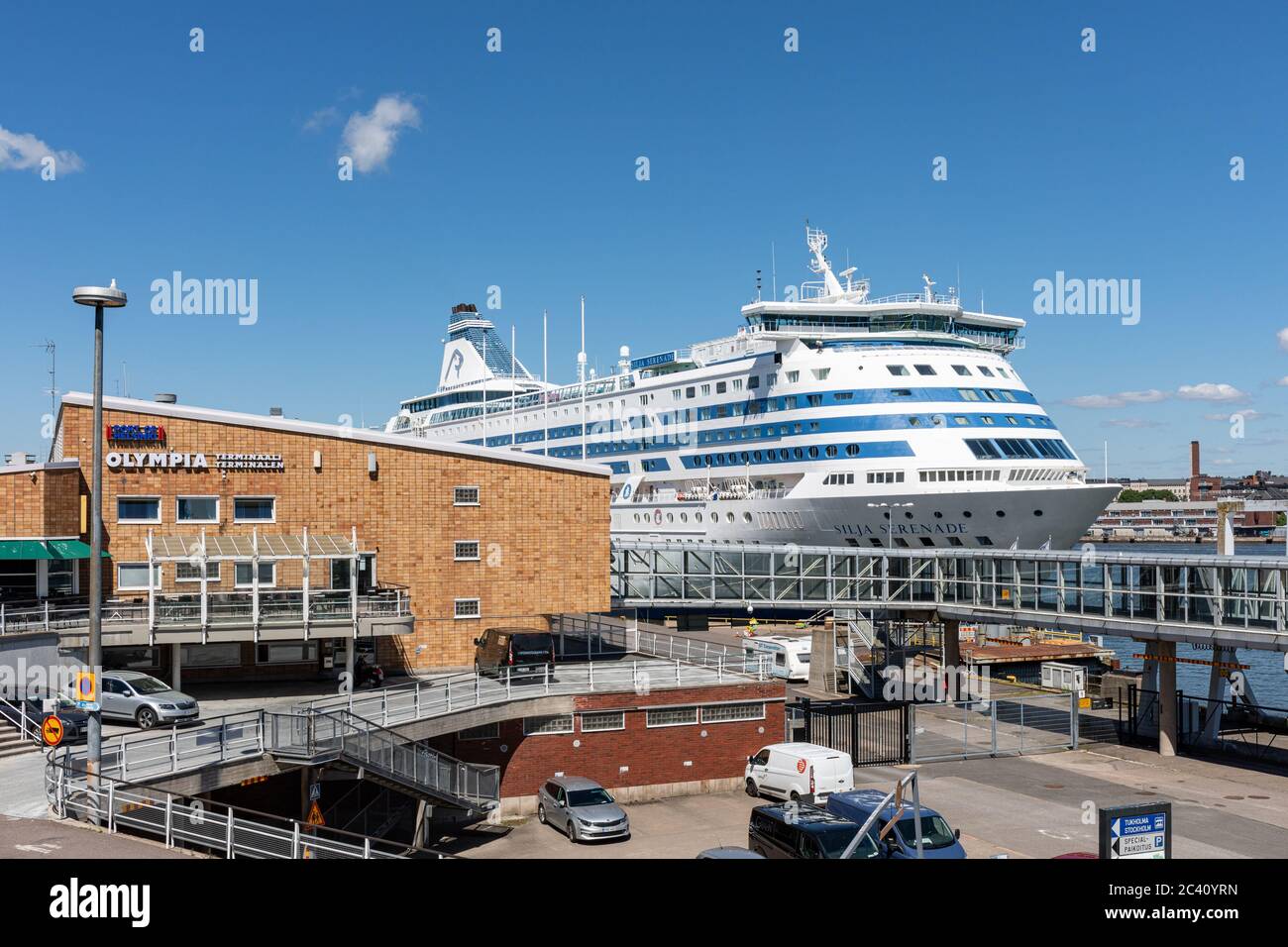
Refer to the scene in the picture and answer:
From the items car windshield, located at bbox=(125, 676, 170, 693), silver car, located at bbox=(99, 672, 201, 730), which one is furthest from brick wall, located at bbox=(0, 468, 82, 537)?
silver car, located at bbox=(99, 672, 201, 730)

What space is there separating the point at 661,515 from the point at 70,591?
45.5 meters

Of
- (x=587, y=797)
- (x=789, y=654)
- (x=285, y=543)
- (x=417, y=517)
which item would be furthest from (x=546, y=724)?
(x=789, y=654)

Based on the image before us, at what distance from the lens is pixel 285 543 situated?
97.7ft

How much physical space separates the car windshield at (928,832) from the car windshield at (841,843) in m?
1.13

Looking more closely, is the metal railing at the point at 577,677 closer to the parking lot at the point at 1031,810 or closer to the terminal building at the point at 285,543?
the terminal building at the point at 285,543

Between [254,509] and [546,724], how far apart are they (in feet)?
36.1

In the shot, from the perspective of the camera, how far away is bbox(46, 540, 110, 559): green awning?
26750 mm

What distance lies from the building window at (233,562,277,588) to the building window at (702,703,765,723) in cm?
1261

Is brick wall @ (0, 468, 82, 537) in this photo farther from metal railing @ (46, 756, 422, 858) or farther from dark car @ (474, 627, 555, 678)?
metal railing @ (46, 756, 422, 858)

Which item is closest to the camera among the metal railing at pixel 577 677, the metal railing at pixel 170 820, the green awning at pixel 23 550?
the metal railing at pixel 170 820

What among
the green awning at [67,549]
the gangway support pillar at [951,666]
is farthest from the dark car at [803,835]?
the gangway support pillar at [951,666]

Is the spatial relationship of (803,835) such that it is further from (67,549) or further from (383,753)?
(67,549)

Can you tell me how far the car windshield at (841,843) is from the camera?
17.5 metres

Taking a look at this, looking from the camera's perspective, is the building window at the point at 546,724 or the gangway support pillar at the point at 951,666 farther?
the gangway support pillar at the point at 951,666
